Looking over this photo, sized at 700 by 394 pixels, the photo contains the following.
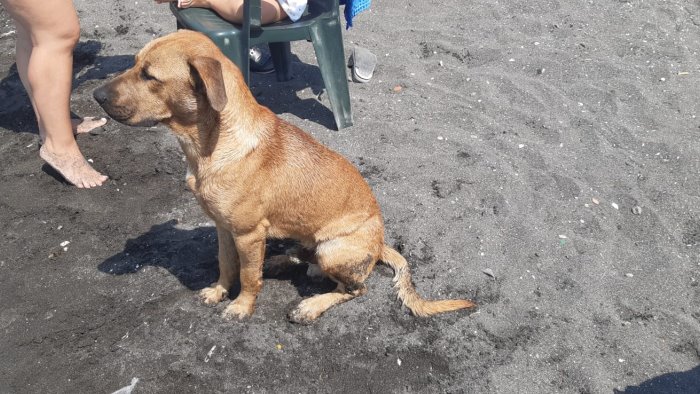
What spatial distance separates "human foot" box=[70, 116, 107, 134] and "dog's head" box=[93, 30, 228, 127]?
256 centimetres

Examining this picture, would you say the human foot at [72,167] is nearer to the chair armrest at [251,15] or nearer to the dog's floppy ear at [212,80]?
the chair armrest at [251,15]

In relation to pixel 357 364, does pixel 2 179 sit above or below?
above

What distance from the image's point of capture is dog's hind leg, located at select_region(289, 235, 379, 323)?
3.71 m

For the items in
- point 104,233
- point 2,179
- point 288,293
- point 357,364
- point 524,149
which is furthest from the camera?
point 524,149

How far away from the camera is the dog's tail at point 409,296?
385 cm

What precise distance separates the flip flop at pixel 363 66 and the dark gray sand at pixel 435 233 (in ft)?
0.38

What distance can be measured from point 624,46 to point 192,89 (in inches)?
214

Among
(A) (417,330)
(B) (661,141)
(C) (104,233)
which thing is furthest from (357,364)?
(B) (661,141)

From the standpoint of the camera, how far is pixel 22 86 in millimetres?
6191

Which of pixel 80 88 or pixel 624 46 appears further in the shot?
pixel 624 46

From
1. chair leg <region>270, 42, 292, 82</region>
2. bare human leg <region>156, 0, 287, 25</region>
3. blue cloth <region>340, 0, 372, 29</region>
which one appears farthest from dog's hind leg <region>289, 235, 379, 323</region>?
chair leg <region>270, 42, 292, 82</region>

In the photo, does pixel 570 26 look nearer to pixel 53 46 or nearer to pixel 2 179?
pixel 53 46

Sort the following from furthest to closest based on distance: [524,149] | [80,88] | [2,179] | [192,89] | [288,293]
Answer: [80,88], [524,149], [2,179], [288,293], [192,89]

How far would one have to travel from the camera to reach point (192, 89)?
3059mm
